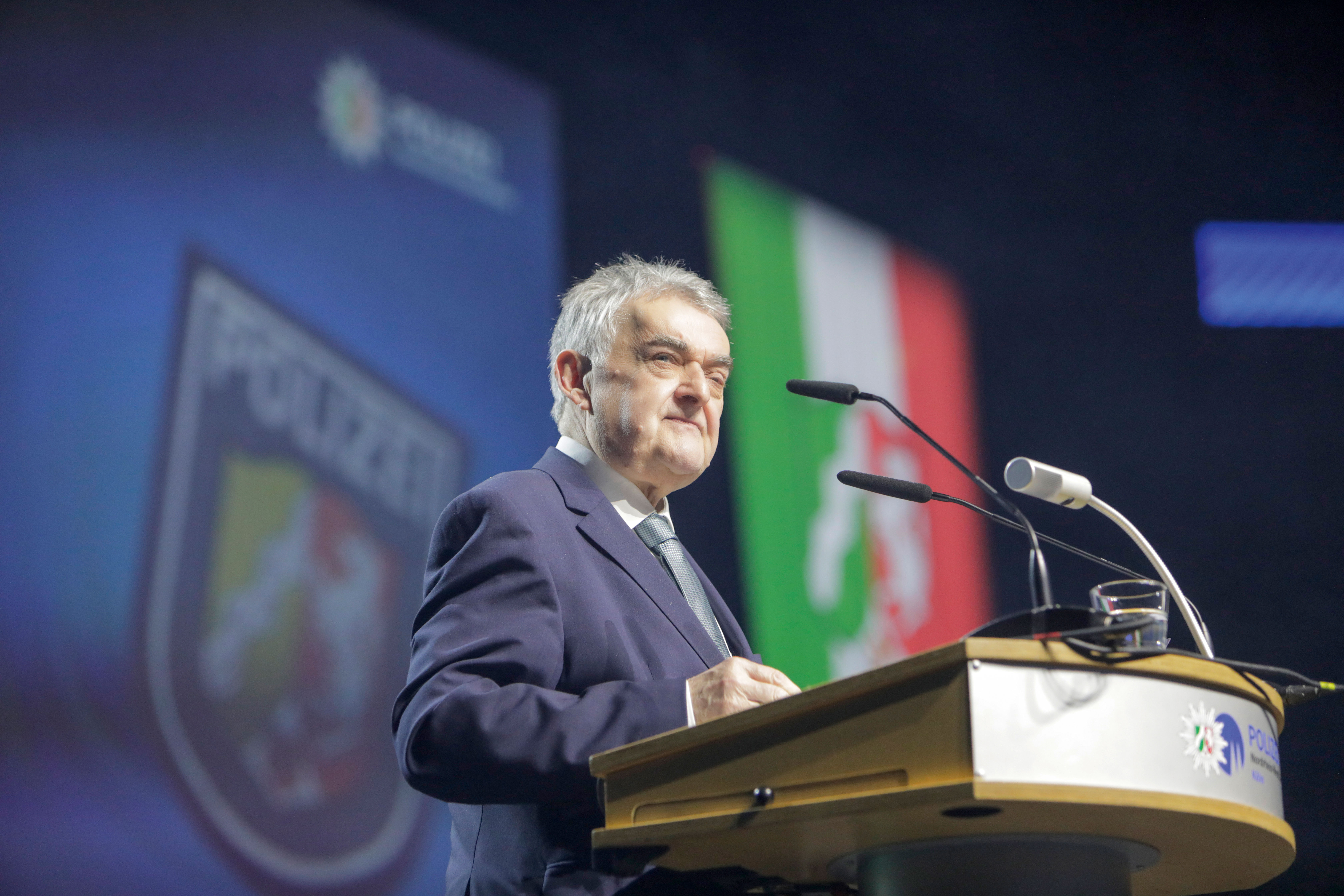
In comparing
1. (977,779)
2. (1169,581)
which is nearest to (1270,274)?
(1169,581)

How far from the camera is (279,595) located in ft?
8.64

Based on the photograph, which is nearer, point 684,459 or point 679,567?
point 679,567

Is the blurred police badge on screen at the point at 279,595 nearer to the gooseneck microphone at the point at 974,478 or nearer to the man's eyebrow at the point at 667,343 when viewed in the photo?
the man's eyebrow at the point at 667,343

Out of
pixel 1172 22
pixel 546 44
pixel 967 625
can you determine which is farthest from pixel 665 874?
pixel 1172 22

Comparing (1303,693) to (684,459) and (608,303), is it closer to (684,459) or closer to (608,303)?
(684,459)

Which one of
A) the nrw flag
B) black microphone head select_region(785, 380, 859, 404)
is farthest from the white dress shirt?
the nrw flag

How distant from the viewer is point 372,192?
302cm

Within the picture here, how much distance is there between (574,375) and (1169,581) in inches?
39.4

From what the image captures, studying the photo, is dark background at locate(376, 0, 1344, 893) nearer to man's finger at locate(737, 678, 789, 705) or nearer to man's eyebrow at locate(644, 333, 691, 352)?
man's eyebrow at locate(644, 333, 691, 352)

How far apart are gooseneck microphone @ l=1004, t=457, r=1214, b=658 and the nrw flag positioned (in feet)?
6.46

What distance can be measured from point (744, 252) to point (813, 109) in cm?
85

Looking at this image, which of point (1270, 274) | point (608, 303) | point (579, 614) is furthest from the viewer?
point (1270, 274)

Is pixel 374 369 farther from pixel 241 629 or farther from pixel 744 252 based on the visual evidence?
pixel 744 252

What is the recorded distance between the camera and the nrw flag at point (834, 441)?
11.9 feet
